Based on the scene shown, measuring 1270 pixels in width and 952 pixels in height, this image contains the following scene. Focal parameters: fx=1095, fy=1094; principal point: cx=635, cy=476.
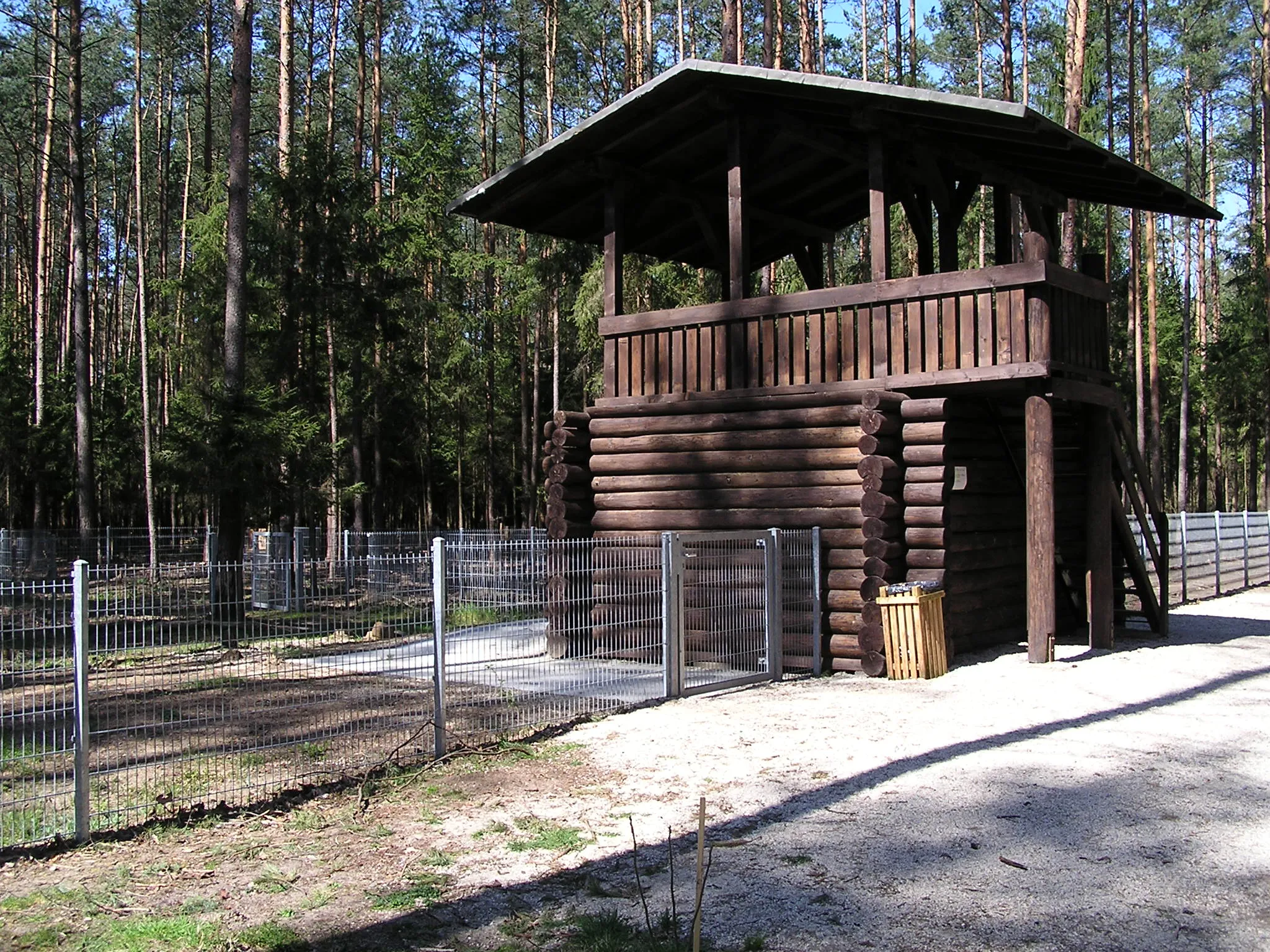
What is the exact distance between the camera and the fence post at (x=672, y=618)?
1072cm

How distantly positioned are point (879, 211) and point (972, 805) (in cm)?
807

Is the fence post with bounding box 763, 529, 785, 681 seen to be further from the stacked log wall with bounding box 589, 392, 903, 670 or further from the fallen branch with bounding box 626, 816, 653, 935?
the fallen branch with bounding box 626, 816, 653, 935

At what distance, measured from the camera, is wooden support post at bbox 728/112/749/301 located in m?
13.8

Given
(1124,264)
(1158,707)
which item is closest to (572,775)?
(1158,707)

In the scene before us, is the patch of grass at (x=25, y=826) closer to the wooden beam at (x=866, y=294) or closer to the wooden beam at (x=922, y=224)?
the wooden beam at (x=866, y=294)

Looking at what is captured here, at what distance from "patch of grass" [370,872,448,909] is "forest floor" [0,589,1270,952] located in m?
0.02

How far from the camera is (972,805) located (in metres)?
6.89

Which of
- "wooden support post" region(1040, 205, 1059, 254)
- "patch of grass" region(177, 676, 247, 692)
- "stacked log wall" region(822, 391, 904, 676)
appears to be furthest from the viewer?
"wooden support post" region(1040, 205, 1059, 254)

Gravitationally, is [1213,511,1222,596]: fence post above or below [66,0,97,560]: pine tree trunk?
below

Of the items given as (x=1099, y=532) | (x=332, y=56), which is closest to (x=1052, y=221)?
(x=1099, y=532)

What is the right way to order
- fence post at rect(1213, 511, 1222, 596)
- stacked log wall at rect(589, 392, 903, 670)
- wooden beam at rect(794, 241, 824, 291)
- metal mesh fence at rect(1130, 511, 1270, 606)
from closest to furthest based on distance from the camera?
stacked log wall at rect(589, 392, 903, 670) → wooden beam at rect(794, 241, 824, 291) → metal mesh fence at rect(1130, 511, 1270, 606) → fence post at rect(1213, 511, 1222, 596)

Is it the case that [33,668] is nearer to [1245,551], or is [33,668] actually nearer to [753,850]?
[753,850]

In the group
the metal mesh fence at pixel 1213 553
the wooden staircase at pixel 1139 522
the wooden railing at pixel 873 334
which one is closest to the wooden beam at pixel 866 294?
the wooden railing at pixel 873 334

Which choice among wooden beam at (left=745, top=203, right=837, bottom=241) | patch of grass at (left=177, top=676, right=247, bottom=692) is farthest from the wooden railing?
patch of grass at (left=177, top=676, right=247, bottom=692)
